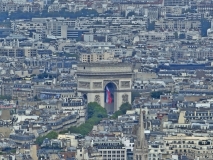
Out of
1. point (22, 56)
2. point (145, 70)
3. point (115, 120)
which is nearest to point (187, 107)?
point (115, 120)

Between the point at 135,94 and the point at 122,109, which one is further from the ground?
the point at 122,109

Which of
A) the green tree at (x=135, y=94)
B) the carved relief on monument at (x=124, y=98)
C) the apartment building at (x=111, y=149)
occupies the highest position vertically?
the apartment building at (x=111, y=149)

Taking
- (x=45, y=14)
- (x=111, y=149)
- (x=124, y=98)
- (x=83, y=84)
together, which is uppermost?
(x=111, y=149)

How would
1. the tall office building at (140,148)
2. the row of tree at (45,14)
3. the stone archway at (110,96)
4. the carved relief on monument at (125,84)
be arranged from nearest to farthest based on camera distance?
the tall office building at (140,148), the stone archway at (110,96), the carved relief on monument at (125,84), the row of tree at (45,14)

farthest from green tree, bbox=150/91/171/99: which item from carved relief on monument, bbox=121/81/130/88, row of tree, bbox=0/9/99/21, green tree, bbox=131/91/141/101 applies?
row of tree, bbox=0/9/99/21

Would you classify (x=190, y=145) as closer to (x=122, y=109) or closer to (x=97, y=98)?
(x=122, y=109)

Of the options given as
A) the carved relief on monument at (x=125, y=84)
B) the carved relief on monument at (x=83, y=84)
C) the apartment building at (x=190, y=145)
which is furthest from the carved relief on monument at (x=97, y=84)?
the apartment building at (x=190, y=145)

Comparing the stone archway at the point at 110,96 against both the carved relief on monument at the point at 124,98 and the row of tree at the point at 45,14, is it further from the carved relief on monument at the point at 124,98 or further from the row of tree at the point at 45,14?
the row of tree at the point at 45,14

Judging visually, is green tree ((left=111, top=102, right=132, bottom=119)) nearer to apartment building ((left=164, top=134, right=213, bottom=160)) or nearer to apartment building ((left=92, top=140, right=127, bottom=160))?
apartment building ((left=164, top=134, right=213, bottom=160))

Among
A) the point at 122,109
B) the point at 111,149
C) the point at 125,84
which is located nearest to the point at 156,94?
the point at 125,84

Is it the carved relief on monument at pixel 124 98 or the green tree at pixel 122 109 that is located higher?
the green tree at pixel 122 109
